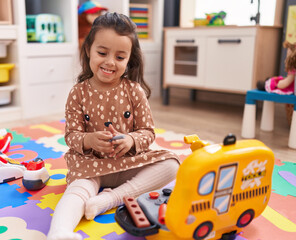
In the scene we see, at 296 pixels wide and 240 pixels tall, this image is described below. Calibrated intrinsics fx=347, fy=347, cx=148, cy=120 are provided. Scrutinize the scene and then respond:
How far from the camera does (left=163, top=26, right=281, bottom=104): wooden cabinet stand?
1.98 metres

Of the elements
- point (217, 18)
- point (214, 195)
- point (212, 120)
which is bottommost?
point (212, 120)

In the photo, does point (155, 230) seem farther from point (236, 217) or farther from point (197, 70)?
point (197, 70)

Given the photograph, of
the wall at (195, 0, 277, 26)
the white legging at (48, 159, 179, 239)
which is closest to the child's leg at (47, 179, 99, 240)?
the white legging at (48, 159, 179, 239)

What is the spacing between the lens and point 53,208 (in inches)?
36.4

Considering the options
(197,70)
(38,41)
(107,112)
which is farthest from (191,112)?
(107,112)

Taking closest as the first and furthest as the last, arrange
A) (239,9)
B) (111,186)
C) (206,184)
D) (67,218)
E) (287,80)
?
(206,184)
(67,218)
(111,186)
(287,80)
(239,9)

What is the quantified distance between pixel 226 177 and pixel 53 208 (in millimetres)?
497

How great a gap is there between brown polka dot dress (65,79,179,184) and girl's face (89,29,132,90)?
0.21 feet

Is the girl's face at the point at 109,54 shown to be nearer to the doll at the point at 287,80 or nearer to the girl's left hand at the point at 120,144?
the girl's left hand at the point at 120,144

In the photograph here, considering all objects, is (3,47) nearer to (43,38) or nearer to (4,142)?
(43,38)

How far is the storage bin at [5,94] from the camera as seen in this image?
191cm

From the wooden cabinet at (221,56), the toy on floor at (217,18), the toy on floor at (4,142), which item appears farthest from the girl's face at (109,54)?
the toy on floor at (217,18)

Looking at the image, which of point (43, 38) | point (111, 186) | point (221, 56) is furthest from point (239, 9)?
point (111, 186)

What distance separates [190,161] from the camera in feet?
2.06
